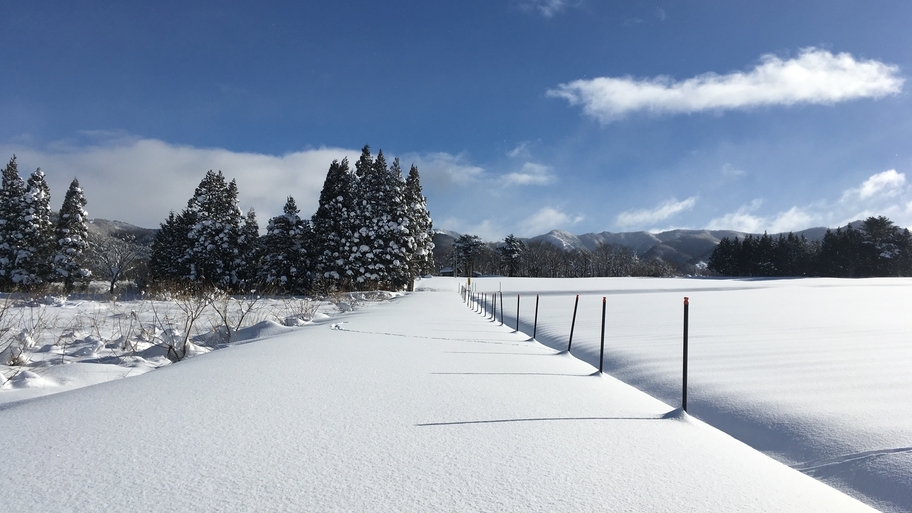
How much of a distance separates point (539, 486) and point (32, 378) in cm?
524

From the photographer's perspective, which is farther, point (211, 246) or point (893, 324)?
point (211, 246)

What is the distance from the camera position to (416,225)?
35.9 meters

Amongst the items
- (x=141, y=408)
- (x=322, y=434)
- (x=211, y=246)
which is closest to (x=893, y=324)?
(x=322, y=434)

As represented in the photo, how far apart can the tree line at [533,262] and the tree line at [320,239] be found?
144ft

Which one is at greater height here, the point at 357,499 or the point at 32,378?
the point at 357,499

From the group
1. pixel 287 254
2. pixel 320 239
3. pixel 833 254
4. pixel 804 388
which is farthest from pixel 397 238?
pixel 833 254

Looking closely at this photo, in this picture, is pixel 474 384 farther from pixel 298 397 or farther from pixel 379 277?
pixel 379 277

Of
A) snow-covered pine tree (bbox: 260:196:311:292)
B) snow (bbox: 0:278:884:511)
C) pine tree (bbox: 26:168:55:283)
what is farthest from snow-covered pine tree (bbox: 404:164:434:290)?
snow (bbox: 0:278:884:511)

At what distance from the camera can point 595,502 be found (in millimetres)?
1865

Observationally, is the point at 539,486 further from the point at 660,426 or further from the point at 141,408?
the point at 141,408

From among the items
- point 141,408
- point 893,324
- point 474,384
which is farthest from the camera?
point 893,324

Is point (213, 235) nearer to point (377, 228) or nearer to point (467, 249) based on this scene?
point (377, 228)

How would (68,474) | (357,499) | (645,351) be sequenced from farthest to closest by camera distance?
(645,351), (68,474), (357,499)

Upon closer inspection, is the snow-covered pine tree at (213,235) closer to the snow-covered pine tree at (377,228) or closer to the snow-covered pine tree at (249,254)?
the snow-covered pine tree at (249,254)
